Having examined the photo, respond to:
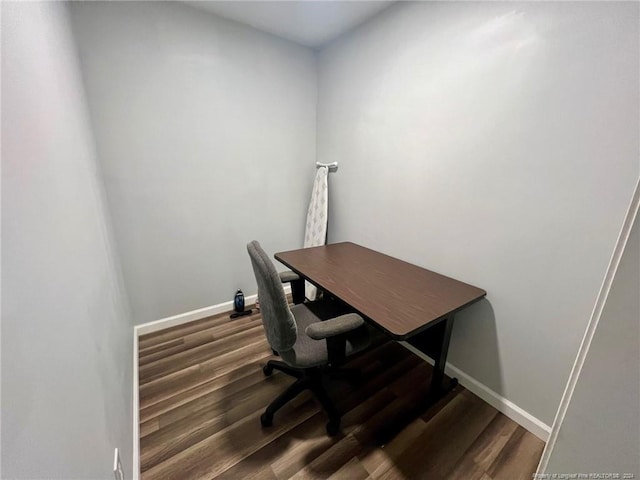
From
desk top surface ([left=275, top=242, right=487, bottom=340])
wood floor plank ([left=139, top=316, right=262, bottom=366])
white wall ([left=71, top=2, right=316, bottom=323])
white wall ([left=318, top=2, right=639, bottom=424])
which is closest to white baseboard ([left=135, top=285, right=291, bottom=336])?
white wall ([left=71, top=2, right=316, bottom=323])

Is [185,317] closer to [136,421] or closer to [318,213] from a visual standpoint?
[136,421]

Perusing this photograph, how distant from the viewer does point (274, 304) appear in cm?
109

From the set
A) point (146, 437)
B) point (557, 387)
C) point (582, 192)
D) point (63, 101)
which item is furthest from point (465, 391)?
point (63, 101)

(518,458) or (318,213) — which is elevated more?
(318,213)

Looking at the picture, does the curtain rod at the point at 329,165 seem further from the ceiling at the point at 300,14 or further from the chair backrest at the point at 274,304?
the chair backrest at the point at 274,304

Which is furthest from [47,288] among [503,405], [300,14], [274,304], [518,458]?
[300,14]

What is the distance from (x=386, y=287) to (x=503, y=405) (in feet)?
3.28

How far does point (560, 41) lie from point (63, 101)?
2168 mm

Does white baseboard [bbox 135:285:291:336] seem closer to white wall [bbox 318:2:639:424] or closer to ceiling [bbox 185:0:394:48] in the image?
white wall [bbox 318:2:639:424]

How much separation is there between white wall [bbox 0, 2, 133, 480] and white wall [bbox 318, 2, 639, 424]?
1.82 m

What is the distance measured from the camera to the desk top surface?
1188 millimetres

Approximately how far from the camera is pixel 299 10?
182 centimetres

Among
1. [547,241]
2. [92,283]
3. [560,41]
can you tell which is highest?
[560,41]

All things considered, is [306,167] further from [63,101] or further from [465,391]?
[465,391]
